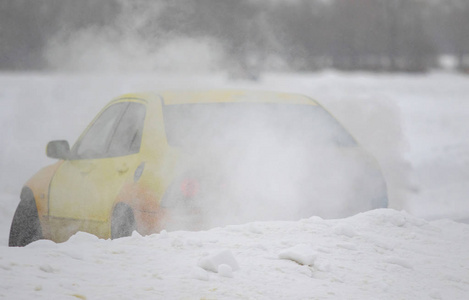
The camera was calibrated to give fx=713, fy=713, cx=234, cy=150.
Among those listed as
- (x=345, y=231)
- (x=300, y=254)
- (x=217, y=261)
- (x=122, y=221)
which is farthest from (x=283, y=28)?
(x=217, y=261)

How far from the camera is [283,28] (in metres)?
39.0

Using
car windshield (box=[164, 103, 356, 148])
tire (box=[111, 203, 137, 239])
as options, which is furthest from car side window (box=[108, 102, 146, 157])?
tire (box=[111, 203, 137, 239])

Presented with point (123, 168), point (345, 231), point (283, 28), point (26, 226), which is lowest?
point (26, 226)

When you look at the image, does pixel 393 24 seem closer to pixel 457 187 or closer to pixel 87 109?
pixel 87 109

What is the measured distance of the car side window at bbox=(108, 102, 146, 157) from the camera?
5.60 m

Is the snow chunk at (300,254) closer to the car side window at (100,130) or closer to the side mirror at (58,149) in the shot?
the car side window at (100,130)

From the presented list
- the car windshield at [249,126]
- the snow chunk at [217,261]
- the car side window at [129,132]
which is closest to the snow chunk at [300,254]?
the snow chunk at [217,261]

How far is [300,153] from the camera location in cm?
526

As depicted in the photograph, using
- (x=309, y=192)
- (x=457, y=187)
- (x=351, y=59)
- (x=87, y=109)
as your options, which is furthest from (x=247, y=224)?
(x=351, y=59)

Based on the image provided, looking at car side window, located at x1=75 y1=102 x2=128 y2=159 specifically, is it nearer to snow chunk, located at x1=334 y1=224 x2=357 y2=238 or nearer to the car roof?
the car roof

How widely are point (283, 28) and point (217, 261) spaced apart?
35714 millimetres

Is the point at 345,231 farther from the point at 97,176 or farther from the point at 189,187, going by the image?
the point at 97,176

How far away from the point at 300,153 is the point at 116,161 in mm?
1460

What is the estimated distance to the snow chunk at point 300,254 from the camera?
435cm
